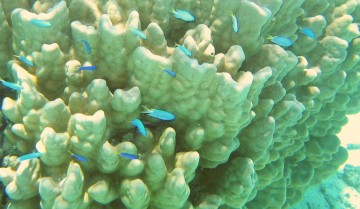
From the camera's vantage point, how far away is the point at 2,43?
361 centimetres

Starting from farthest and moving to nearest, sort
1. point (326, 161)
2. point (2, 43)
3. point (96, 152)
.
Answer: point (326, 161), point (2, 43), point (96, 152)

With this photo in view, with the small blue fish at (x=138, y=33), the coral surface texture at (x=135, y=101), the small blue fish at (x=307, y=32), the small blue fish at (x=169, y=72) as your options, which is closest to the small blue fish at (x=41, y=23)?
the coral surface texture at (x=135, y=101)

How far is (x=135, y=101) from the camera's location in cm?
312

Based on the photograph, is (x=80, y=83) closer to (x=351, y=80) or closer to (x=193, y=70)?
(x=193, y=70)

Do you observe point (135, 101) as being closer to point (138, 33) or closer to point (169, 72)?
point (169, 72)

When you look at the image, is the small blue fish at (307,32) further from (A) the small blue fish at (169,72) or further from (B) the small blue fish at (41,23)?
(B) the small blue fish at (41,23)

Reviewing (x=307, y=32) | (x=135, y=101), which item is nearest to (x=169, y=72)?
(x=135, y=101)

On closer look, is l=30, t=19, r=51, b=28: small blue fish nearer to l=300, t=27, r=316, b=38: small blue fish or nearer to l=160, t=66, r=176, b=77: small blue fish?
l=160, t=66, r=176, b=77: small blue fish

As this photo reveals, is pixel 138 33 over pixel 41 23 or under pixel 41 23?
→ over

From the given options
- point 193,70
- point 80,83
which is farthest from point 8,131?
point 193,70

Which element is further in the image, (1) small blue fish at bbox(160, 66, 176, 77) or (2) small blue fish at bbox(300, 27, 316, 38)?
(2) small blue fish at bbox(300, 27, 316, 38)

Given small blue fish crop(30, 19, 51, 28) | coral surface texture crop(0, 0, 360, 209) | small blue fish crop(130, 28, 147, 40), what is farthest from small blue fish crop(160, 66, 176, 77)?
small blue fish crop(30, 19, 51, 28)

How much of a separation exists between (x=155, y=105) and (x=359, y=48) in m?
3.73

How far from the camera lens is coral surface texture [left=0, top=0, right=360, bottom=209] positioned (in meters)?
3.05
